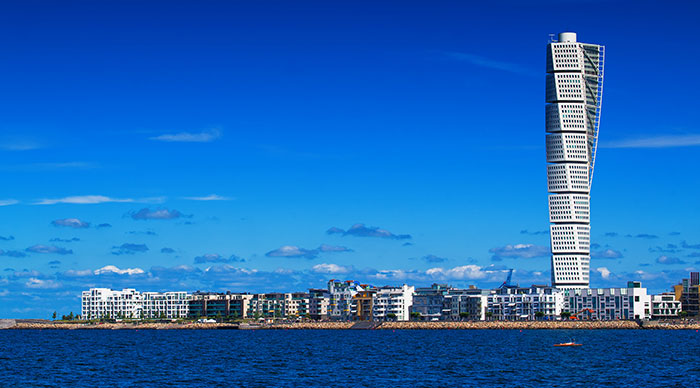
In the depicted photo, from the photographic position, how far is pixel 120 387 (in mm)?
78438

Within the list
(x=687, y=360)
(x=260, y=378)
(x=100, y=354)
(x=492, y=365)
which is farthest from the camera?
(x=100, y=354)

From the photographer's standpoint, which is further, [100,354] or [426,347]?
[426,347]

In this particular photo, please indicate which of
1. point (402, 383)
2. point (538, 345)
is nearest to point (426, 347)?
point (538, 345)

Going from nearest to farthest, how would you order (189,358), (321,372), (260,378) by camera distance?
(260,378) < (321,372) < (189,358)

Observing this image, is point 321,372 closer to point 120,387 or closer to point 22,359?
point 120,387

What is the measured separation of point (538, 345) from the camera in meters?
142

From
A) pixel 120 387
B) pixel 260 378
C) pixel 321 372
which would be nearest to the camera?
pixel 120 387

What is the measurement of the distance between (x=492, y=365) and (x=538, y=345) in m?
44.1

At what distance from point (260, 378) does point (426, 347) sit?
187ft

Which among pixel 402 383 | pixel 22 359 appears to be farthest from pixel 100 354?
pixel 402 383

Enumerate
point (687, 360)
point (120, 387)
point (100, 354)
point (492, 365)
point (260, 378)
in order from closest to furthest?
point (120, 387), point (260, 378), point (492, 365), point (687, 360), point (100, 354)

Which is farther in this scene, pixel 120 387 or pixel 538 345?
pixel 538 345

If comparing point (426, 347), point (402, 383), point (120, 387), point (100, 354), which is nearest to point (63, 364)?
point (100, 354)

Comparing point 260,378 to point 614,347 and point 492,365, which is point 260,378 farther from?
point 614,347
